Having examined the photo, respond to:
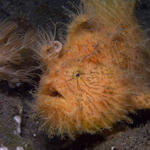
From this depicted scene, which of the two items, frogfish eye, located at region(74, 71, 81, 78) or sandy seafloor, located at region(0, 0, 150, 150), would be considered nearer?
frogfish eye, located at region(74, 71, 81, 78)

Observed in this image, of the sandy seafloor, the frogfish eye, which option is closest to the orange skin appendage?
the frogfish eye

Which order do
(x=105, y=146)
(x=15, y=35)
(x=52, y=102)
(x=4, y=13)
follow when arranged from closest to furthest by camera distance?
(x=52, y=102) → (x=105, y=146) → (x=15, y=35) → (x=4, y=13)

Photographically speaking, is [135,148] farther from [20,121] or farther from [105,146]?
[20,121]

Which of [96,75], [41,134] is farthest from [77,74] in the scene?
[41,134]

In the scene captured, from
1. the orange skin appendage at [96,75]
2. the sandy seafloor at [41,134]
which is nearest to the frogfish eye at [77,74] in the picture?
the orange skin appendage at [96,75]

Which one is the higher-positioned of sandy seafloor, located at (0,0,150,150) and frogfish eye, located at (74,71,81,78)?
frogfish eye, located at (74,71,81,78)

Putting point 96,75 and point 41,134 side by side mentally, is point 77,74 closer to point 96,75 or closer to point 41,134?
point 96,75

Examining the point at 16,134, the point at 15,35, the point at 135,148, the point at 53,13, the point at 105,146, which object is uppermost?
the point at 53,13

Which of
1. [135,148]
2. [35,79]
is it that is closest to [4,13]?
[35,79]

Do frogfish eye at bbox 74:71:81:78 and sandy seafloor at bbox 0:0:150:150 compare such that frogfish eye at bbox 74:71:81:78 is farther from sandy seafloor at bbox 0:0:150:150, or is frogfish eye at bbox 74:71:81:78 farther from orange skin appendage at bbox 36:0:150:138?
sandy seafloor at bbox 0:0:150:150
